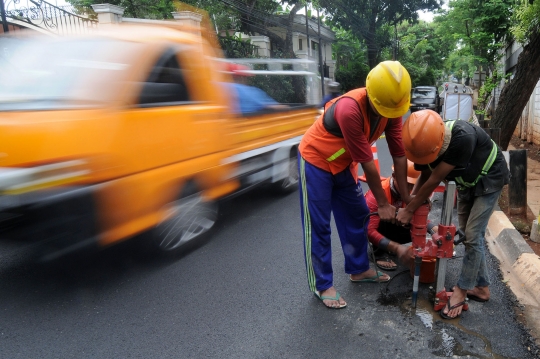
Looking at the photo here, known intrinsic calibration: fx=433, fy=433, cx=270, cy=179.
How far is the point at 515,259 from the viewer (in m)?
3.71

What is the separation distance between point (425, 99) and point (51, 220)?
22.0 metres

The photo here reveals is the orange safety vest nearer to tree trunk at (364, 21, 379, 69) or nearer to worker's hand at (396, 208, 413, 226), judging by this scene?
worker's hand at (396, 208, 413, 226)

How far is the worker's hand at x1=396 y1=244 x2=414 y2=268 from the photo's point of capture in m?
3.35

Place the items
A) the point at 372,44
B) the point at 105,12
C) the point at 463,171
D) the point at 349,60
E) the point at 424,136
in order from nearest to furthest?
the point at 424,136 → the point at 463,171 → the point at 105,12 → the point at 372,44 → the point at 349,60

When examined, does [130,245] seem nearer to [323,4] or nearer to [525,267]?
[525,267]

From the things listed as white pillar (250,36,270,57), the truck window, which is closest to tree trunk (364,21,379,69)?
white pillar (250,36,270,57)

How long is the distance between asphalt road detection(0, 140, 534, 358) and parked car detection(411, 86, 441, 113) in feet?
62.3

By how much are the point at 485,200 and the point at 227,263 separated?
2159 mm

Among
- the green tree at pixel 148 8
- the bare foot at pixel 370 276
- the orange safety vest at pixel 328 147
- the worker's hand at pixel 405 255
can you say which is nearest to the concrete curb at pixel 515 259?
the worker's hand at pixel 405 255

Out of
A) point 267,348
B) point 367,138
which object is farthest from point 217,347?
point 367,138

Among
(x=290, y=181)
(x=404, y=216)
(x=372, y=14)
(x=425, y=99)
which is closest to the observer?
(x=404, y=216)

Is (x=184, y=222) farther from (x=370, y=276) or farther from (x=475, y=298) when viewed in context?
(x=475, y=298)

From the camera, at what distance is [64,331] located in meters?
2.81

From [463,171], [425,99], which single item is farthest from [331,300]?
[425,99]
